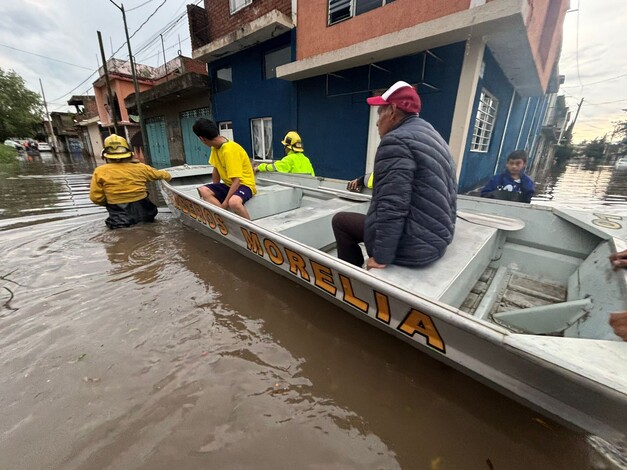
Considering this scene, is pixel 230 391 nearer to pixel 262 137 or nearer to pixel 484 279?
pixel 484 279

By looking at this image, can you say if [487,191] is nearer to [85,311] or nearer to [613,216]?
[613,216]

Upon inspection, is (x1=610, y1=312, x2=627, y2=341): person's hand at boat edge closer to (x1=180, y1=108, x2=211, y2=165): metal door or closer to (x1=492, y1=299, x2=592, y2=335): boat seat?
(x1=492, y1=299, x2=592, y2=335): boat seat

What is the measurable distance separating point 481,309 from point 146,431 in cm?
231

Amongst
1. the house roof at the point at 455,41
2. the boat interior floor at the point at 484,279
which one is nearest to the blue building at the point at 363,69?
the house roof at the point at 455,41

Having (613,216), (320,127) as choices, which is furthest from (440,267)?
(320,127)

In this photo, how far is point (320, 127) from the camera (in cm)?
799

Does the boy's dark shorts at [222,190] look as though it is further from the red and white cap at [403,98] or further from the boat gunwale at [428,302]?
the red and white cap at [403,98]

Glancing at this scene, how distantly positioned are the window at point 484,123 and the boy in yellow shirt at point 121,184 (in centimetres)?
708

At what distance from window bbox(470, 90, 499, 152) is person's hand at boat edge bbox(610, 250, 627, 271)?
550cm

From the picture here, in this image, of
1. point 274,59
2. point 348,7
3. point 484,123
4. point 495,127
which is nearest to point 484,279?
point 484,123

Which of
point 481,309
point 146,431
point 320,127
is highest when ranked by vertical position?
point 320,127

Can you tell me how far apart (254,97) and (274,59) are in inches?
56.5

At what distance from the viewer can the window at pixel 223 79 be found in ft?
33.3

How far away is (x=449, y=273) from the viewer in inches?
69.0
